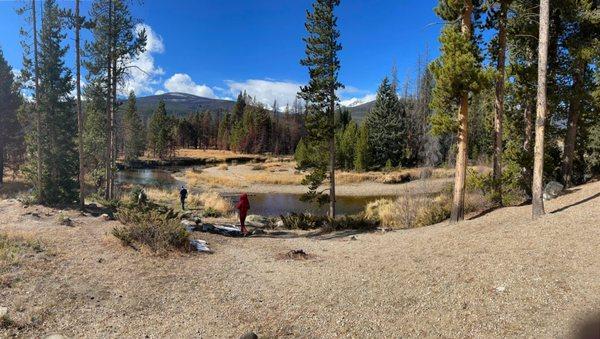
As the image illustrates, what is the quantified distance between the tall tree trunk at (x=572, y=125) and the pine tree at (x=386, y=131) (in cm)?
3968

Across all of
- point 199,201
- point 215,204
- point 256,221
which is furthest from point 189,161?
point 256,221

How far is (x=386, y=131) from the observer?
56.4 meters

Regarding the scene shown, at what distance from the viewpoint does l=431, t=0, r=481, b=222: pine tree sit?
12.7m

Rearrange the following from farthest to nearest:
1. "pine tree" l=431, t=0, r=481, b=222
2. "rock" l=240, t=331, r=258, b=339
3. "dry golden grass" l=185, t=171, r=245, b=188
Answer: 1. "dry golden grass" l=185, t=171, r=245, b=188
2. "pine tree" l=431, t=0, r=481, b=222
3. "rock" l=240, t=331, r=258, b=339

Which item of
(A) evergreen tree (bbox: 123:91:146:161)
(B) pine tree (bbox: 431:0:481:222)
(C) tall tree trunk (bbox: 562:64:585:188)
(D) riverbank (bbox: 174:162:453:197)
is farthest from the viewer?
(A) evergreen tree (bbox: 123:91:146:161)

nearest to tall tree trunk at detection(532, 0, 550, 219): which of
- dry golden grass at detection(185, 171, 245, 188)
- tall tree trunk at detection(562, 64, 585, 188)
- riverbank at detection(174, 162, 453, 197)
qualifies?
tall tree trunk at detection(562, 64, 585, 188)

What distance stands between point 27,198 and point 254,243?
1438 centimetres

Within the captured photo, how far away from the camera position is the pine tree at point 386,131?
184ft

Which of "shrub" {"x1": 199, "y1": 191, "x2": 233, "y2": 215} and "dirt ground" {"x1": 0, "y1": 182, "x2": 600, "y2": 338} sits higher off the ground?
"dirt ground" {"x1": 0, "y1": 182, "x2": 600, "y2": 338}

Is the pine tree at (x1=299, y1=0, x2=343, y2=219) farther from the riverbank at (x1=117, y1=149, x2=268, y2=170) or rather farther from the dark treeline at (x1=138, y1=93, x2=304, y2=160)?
the dark treeline at (x1=138, y1=93, x2=304, y2=160)

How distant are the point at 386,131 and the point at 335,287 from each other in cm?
5035

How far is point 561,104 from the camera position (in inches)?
625

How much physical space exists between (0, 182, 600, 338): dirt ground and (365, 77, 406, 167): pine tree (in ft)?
147

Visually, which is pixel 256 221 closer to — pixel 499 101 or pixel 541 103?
pixel 499 101
